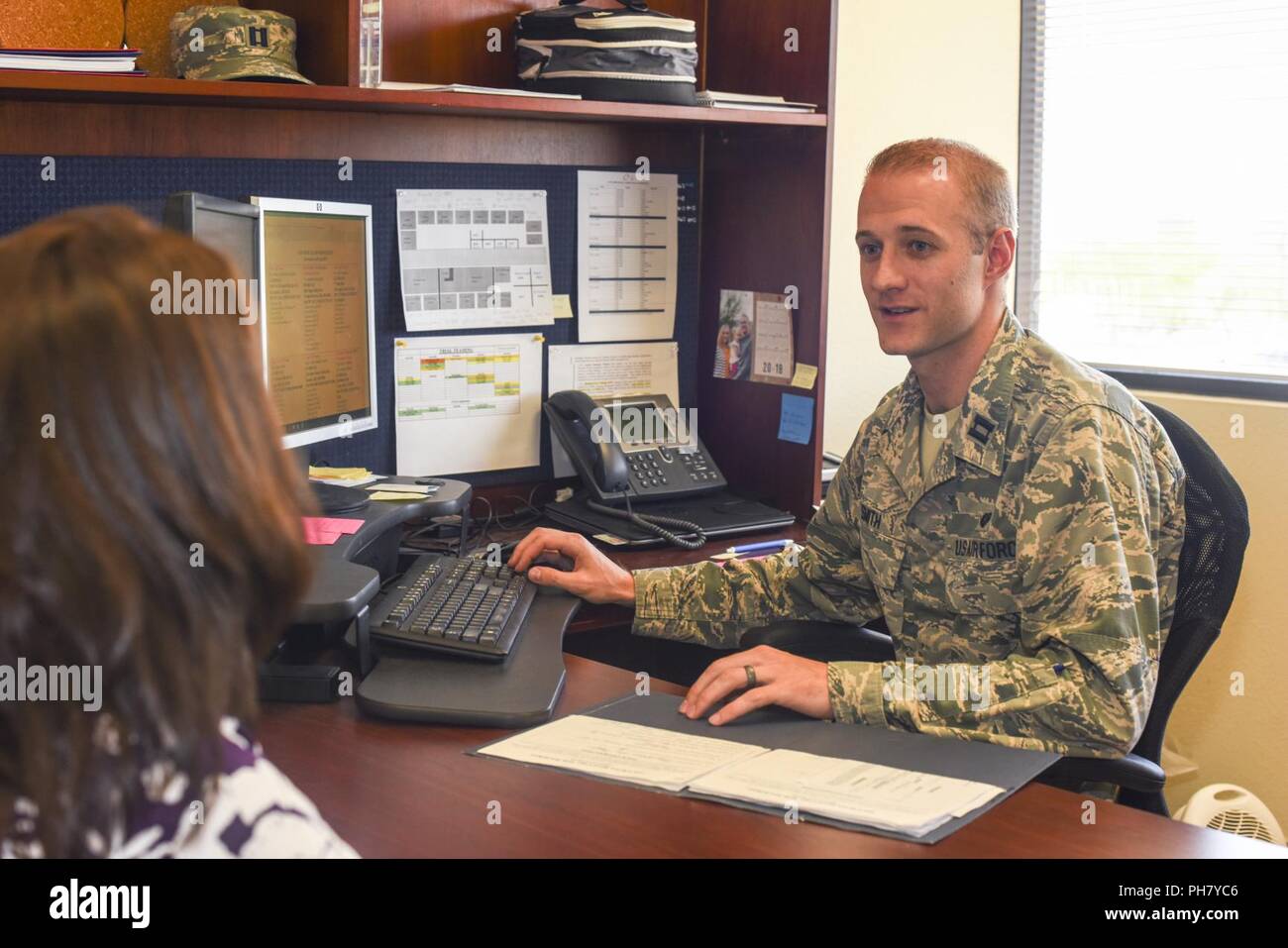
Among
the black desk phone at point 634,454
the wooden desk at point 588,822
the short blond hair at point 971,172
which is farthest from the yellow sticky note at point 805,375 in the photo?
the wooden desk at point 588,822

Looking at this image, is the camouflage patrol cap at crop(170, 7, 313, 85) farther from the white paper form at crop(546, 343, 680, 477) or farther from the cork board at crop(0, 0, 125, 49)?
the white paper form at crop(546, 343, 680, 477)

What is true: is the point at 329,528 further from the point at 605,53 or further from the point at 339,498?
the point at 605,53

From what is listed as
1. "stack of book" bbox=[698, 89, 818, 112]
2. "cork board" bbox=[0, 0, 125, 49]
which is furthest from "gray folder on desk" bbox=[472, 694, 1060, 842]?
"cork board" bbox=[0, 0, 125, 49]

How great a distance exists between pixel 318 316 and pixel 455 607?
1.87 ft

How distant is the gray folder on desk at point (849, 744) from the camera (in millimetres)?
1208

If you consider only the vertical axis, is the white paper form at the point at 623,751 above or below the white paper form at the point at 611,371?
below

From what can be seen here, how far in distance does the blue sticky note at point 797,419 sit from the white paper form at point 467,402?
0.44 meters

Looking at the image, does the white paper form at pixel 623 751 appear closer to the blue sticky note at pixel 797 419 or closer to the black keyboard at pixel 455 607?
the black keyboard at pixel 455 607

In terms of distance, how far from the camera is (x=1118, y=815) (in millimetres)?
1153

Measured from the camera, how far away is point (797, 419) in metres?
2.38
